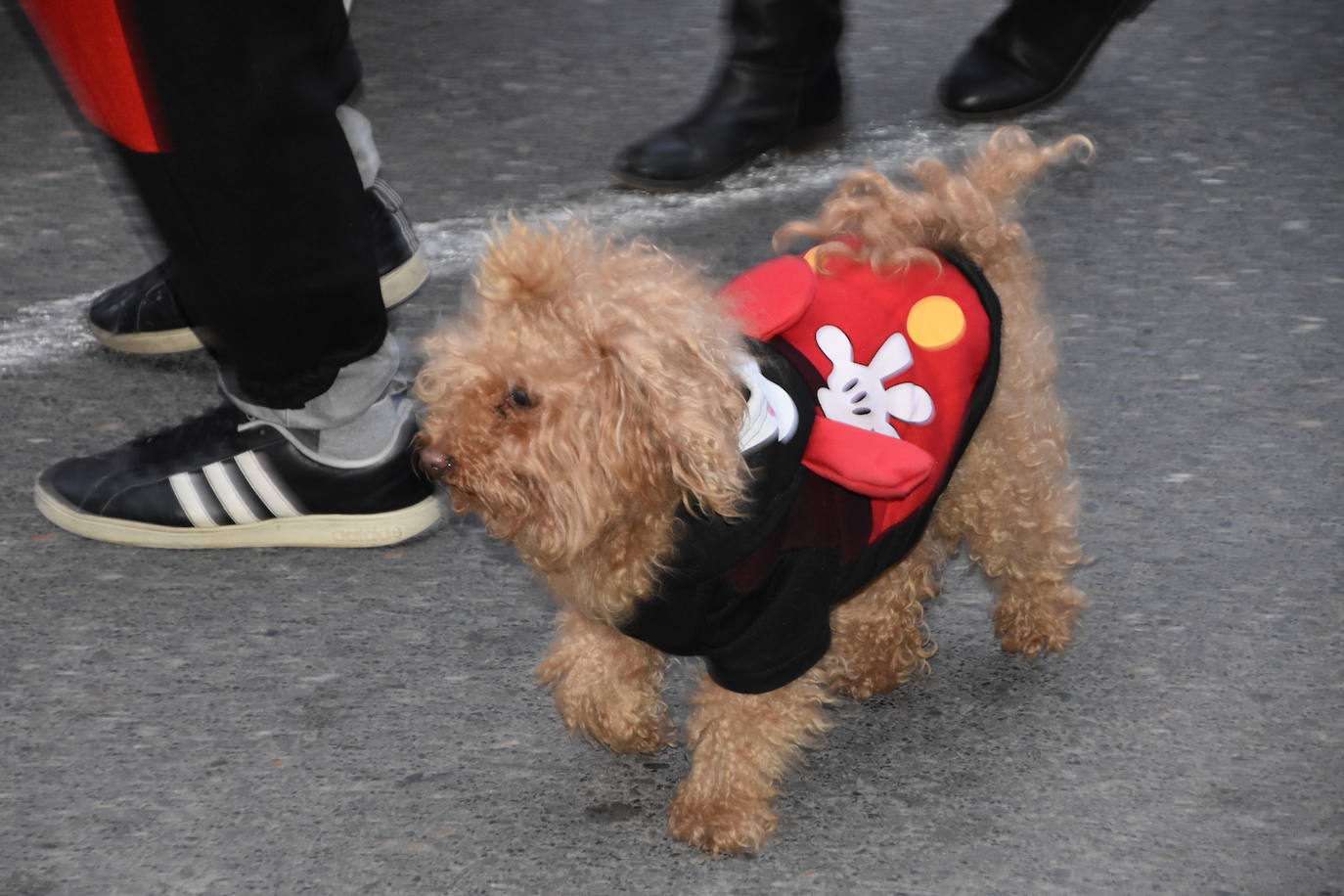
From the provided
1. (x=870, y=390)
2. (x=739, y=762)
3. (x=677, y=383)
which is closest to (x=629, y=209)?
(x=870, y=390)

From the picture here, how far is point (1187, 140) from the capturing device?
14.5ft

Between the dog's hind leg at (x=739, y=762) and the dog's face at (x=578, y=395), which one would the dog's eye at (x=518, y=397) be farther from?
the dog's hind leg at (x=739, y=762)

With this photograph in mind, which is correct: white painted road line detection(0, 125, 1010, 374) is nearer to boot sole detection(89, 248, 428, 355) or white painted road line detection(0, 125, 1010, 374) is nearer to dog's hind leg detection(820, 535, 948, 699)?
boot sole detection(89, 248, 428, 355)

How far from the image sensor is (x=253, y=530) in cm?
293

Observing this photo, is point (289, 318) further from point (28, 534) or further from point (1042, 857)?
point (1042, 857)

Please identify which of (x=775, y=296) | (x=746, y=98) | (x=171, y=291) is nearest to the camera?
(x=775, y=296)

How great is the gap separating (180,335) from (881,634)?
6.08 feet

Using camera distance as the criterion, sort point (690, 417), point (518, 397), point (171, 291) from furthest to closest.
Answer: point (171, 291) < point (518, 397) < point (690, 417)

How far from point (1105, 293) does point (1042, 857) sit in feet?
6.15

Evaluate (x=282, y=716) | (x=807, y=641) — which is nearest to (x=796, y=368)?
(x=807, y=641)

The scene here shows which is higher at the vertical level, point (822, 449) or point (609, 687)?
point (822, 449)

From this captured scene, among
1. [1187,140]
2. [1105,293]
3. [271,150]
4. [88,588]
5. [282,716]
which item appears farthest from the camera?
[1187,140]

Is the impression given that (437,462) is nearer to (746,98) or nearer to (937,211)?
(937,211)

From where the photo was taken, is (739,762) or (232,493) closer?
(739,762)
